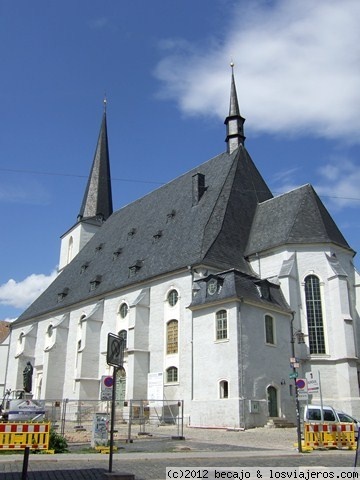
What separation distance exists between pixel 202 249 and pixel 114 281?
362 inches

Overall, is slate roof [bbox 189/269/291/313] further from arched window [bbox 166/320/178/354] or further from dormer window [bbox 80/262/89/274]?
dormer window [bbox 80/262/89/274]

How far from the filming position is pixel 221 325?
26484 millimetres

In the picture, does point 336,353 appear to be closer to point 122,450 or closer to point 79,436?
point 79,436

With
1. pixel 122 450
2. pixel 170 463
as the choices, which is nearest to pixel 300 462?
pixel 170 463

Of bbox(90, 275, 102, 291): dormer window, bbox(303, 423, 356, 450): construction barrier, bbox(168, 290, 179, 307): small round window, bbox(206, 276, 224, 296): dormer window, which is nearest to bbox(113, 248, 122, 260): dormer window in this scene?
bbox(90, 275, 102, 291): dormer window

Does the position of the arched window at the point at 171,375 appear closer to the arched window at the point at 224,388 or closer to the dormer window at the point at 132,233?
the arched window at the point at 224,388

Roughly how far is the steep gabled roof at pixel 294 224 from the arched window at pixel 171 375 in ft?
30.1

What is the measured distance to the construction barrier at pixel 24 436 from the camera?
40.8 ft

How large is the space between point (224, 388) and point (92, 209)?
3248cm

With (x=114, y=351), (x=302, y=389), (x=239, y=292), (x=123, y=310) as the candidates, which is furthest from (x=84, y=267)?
(x=114, y=351)

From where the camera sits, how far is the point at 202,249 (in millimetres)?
30578

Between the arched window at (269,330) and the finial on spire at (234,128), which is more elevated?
the finial on spire at (234,128)

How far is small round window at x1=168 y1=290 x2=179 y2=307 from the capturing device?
30.9 metres

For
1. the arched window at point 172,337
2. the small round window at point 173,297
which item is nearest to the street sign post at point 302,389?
the arched window at point 172,337
